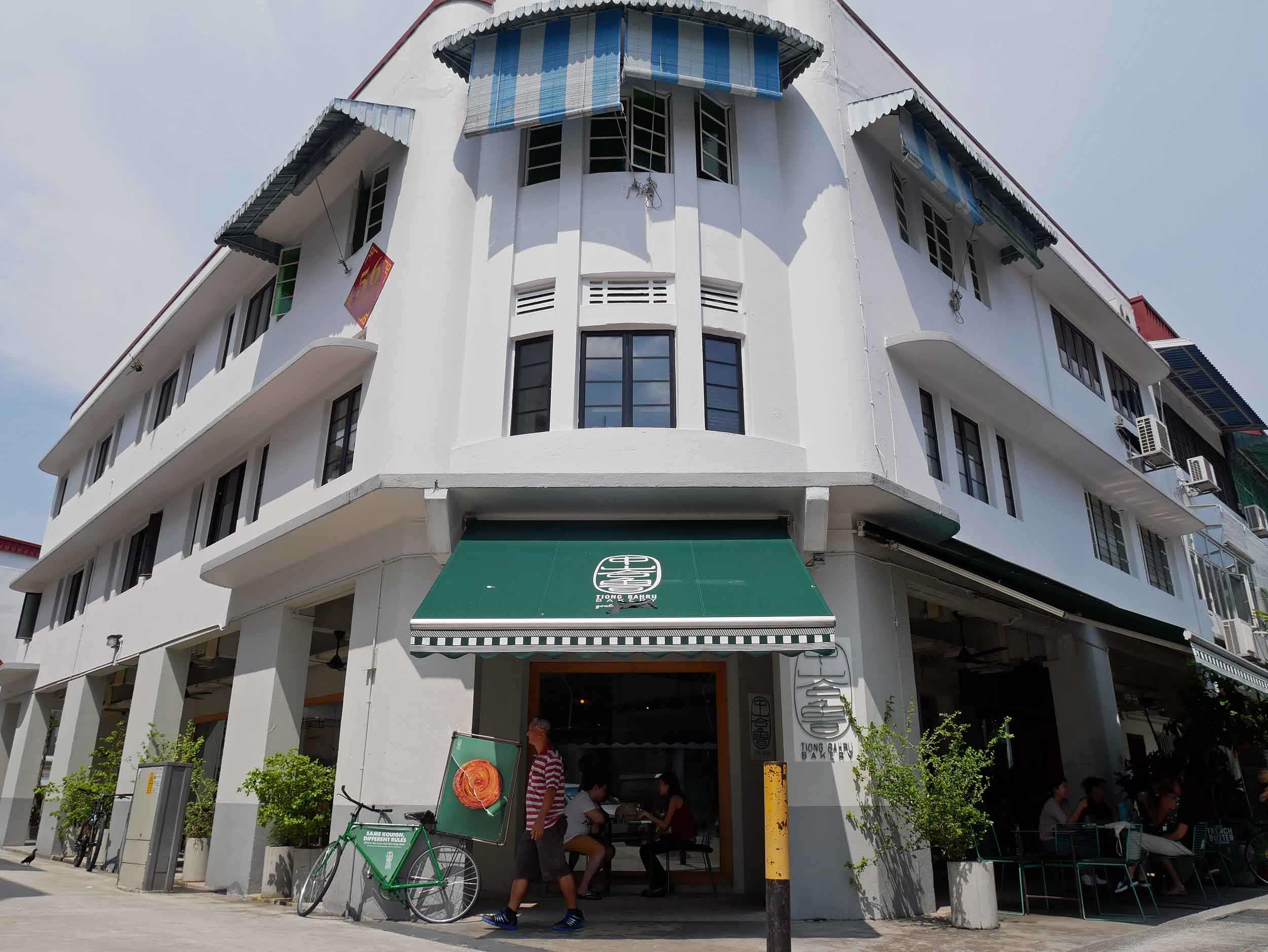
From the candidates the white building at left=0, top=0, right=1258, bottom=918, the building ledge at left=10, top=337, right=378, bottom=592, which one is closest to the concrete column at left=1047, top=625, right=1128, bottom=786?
the white building at left=0, top=0, right=1258, bottom=918

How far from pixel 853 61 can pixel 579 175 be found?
4.98m

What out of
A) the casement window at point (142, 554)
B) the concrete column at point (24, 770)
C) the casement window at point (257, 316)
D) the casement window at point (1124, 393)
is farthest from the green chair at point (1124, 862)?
the concrete column at point (24, 770)

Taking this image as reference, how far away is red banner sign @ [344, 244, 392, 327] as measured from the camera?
13.0m

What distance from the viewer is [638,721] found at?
41.4 ft

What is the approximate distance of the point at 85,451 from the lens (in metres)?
25.7

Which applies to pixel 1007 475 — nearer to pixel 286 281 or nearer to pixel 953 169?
pixel 953 169

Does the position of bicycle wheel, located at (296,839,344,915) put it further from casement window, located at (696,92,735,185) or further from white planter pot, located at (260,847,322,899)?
casement window, located at (696,92,735,185)

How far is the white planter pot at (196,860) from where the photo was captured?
13.9 metres

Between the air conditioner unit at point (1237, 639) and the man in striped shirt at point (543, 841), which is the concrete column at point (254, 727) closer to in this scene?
the man in striped shirt at point (543, 841)

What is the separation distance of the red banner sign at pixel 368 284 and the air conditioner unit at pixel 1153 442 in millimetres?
15749

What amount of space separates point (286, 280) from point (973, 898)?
44.7ft

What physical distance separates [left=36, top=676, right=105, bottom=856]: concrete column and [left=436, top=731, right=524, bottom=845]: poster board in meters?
13.5

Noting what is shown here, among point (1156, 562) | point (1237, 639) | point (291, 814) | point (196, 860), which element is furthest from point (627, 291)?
point (1237, 639)

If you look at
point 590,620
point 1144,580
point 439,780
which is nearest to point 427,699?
point 439,780
